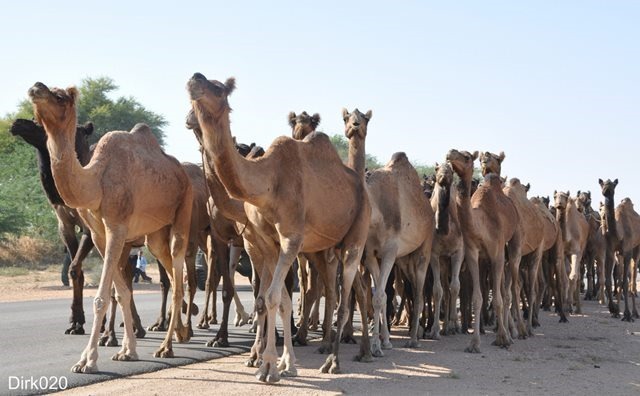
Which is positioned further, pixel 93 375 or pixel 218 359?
pixel 218 359

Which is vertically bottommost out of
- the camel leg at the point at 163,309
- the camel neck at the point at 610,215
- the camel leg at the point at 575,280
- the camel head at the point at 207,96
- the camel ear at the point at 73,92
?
the camel leg at the point at 163,309

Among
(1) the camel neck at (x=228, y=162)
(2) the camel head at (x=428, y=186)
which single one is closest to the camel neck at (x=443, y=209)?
(2) the camel head at (x=428, y=186)

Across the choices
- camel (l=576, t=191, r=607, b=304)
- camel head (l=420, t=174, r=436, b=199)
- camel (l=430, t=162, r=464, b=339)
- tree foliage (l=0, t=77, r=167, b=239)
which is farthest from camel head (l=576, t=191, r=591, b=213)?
tree foliage (l=0, t=77, r=167, b=239)

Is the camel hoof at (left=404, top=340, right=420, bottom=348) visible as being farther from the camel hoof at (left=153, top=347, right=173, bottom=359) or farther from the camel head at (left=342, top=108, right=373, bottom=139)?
the camel hoof at (left=153, top=347, right=173, bottom=359)

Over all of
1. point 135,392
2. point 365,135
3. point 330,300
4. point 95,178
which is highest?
point 365,135

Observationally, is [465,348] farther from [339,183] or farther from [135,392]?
[135,392]

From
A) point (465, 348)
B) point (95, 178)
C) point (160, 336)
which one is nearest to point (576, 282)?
point (465, 348)

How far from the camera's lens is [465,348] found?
1175cm

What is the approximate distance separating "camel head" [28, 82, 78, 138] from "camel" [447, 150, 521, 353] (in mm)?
5781

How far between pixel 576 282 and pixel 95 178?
14060mm

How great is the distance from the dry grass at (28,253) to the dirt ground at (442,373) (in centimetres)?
3170

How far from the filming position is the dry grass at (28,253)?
4022 centimetres

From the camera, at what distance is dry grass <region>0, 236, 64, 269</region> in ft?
132

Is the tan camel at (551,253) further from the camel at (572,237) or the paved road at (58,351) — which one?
the paved road at (58,351)
